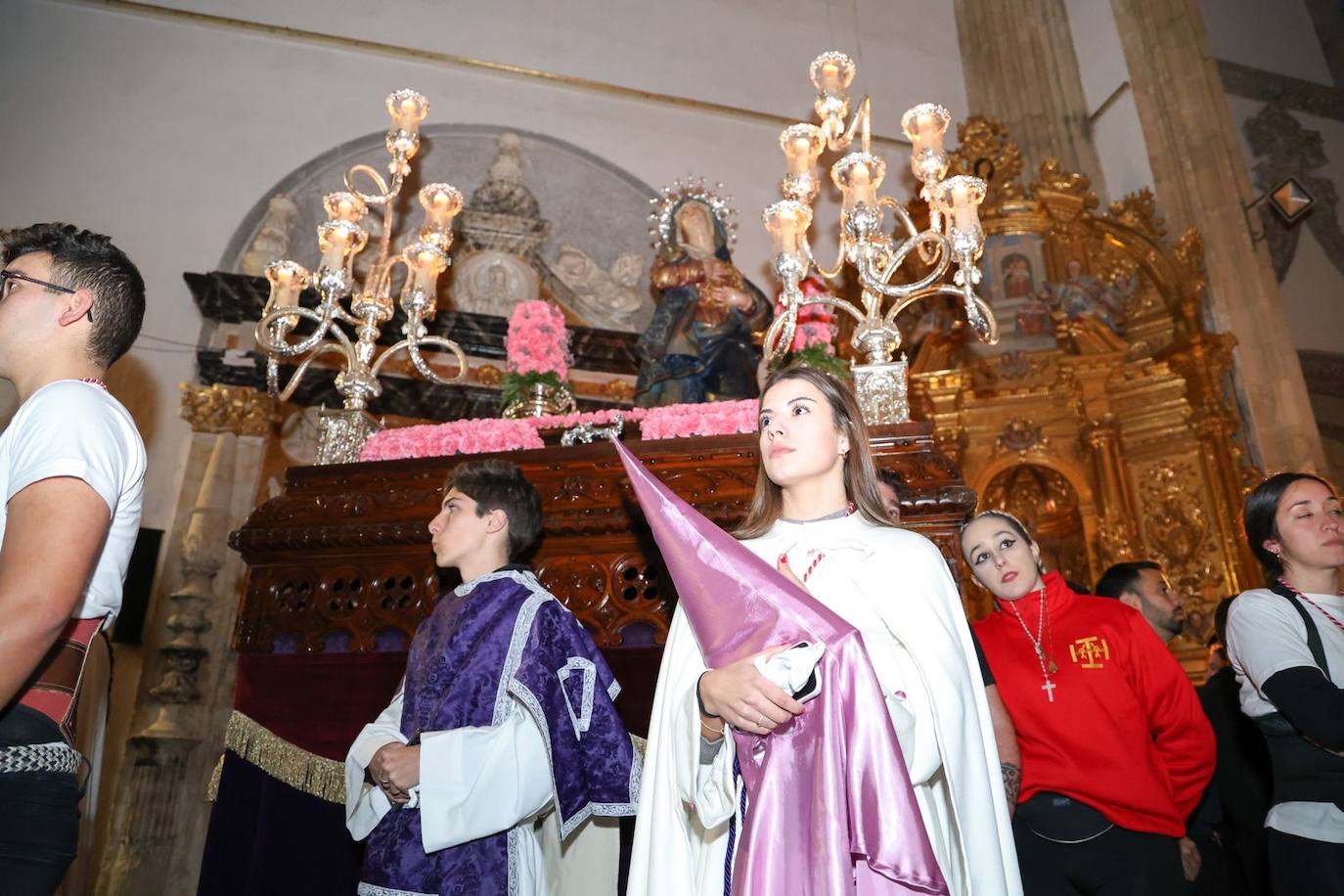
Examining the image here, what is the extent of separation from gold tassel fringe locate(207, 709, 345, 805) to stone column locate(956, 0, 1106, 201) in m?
8.58

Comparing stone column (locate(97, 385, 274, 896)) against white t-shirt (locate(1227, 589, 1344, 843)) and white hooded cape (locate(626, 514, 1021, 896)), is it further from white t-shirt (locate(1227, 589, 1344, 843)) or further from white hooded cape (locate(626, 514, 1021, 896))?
white t-shirt (locate(1227, 589, 1344, 843))

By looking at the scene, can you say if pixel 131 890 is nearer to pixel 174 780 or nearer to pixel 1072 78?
pixel 174 780

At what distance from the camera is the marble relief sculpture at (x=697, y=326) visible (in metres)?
5.33

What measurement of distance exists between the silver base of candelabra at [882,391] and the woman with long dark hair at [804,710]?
1436 mm

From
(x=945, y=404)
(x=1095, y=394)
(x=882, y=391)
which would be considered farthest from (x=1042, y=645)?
(x=1095, y=394)

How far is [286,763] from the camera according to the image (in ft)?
9.20

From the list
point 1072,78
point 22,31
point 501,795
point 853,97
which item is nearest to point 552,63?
point 853,97

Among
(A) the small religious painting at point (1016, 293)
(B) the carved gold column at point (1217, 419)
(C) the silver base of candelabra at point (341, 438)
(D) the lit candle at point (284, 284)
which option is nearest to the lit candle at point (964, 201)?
(C) the silver base of candelabra at point (341, 438)

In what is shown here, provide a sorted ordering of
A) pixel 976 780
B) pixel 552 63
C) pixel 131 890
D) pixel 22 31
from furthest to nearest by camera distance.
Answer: pixel 552 63 < pixel 22 31 < pixel 131 890 < pixel 976 780

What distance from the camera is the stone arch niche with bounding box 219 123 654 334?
25.3 feet

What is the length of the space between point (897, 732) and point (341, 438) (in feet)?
9.78

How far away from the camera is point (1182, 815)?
236 cm

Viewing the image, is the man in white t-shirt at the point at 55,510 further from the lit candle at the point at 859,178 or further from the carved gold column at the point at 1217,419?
the carved gold column at the point at 1217,419

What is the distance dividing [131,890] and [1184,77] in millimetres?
10443
